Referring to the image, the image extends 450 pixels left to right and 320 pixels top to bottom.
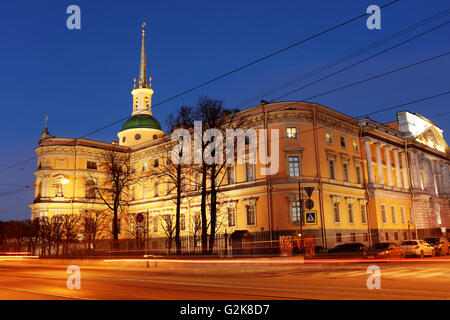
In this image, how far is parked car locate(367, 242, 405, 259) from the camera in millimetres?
29641

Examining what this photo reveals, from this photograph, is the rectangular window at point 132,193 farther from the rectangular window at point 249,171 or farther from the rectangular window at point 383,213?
the rectangular window at point 383,213

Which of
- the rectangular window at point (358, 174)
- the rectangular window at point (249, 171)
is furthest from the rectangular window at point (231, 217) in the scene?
the rectangular window at point (358, 174)

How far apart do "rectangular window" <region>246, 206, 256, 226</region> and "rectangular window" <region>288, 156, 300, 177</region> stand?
5.44 meters

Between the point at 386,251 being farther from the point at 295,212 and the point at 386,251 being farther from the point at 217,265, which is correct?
the point at 217,265

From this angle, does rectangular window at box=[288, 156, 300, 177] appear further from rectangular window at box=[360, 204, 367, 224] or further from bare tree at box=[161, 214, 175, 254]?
bare tree at box=[161, 214, 175, 254]

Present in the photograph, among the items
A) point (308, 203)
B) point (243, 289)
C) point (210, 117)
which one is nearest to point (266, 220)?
point (210, 117)

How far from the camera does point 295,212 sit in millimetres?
38562

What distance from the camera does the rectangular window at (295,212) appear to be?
38.2 metres

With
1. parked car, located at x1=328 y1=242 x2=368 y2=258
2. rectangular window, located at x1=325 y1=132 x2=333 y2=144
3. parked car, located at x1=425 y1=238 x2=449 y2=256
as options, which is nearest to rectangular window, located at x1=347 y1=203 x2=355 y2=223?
rectangular window, located at x1=325 y1=132 x2=333 y2=144

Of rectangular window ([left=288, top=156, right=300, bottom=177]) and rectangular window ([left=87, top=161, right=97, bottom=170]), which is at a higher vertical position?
rectangular window ([left=87, top=161, right=97, bottom=170])

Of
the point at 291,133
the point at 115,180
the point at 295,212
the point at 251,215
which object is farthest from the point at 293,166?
the point at 115,180

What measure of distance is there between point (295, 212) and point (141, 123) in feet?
121

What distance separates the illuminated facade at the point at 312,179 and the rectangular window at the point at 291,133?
0.34 ft
